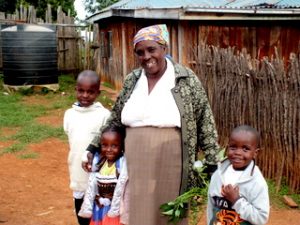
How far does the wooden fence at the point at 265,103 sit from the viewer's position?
198 inches

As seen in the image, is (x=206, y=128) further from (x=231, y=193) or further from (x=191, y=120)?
(x=231, y=193)

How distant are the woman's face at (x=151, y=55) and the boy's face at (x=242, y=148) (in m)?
0.64

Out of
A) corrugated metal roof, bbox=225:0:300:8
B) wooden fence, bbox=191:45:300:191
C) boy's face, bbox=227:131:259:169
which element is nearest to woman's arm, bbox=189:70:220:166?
boy's face, bbox=227:131:259:169

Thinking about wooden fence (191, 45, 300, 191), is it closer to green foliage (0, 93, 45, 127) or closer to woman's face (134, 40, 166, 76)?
woman's face (134, 40, 166, 76)

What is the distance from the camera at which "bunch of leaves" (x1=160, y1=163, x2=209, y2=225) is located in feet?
9.14

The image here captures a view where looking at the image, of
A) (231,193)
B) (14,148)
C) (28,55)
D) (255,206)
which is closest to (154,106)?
(231,193)

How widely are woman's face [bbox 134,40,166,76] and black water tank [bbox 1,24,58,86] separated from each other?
10468 mm

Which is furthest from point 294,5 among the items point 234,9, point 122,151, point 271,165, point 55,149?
point 122,151

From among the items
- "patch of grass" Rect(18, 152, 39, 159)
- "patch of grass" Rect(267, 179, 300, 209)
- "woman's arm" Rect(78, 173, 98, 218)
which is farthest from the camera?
"patch of grass" Rect(18, 152, 39, 159)

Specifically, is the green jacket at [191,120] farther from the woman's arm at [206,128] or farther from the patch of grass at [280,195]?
the patch of grass at [280,195]

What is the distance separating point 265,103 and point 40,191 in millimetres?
2940

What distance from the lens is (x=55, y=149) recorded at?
749 centimetres

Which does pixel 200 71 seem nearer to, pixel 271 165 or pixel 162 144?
pixel 271 165

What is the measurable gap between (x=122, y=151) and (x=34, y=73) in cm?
1018
